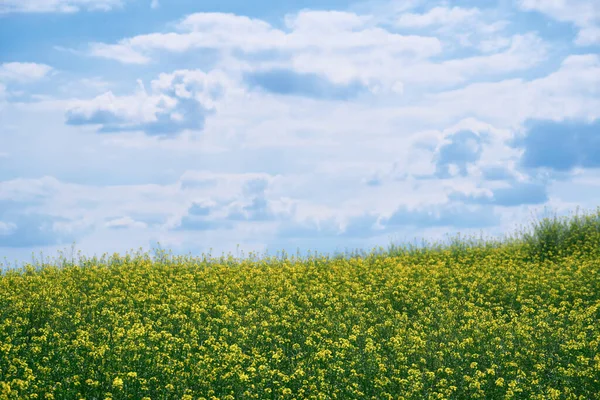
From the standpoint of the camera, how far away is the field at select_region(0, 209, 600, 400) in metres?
10.9

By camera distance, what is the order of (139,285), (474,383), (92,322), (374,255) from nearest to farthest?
(474,383)
(92,322)
(139,285)
(374,255)

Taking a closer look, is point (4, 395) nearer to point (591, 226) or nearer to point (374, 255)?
point (374, 255)

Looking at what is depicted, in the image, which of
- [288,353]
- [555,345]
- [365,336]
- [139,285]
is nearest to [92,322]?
[139,285]

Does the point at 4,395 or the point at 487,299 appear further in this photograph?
the point at 487,299

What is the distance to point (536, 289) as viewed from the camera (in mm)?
17875

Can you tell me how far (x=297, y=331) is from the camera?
44.4ft

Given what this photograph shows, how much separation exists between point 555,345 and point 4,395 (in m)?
10.3

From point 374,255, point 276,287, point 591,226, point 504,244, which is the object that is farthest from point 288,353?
point 591,226

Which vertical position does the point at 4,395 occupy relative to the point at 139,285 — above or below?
below

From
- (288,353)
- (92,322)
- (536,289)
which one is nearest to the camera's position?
(288,353)

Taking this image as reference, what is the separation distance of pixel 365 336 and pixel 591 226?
16715mm

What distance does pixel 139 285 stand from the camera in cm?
1662

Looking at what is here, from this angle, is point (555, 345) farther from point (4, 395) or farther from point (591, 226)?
point (591, 226)

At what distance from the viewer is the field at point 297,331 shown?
10.9 m
